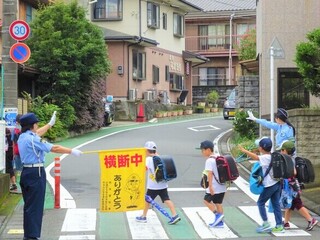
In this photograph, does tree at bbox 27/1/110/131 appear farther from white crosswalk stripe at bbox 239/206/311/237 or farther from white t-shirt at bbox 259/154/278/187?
white t-shirt at bbox 259/154/278/187

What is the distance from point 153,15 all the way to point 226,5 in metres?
13.1

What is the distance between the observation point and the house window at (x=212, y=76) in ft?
174

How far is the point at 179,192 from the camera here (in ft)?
45.4

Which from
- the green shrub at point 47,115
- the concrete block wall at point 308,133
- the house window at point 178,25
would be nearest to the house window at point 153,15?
the house window at point 178,25

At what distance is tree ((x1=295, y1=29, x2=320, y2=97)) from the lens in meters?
15.4

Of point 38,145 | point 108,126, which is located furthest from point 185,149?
point 38,145

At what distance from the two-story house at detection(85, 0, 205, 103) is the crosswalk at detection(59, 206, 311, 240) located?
25951mm

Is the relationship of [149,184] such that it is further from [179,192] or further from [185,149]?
[185,149]

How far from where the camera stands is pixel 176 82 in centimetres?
4566

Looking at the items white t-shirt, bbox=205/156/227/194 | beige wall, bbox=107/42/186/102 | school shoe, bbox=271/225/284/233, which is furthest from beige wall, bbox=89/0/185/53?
school shoe, bbox=271/225/284/233

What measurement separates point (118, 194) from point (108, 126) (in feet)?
73.8

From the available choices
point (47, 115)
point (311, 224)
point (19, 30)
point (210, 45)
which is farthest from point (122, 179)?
point (210, 45)

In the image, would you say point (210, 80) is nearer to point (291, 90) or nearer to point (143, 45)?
point (143, 45)

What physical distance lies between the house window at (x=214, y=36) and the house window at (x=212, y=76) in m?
2.03
